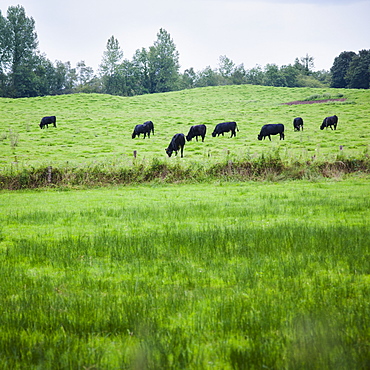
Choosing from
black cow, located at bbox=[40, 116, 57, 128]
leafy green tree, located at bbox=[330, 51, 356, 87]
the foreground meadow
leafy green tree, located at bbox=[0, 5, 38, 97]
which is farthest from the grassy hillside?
leafy green tree, located at bbox=[330, 51, 356, 87]

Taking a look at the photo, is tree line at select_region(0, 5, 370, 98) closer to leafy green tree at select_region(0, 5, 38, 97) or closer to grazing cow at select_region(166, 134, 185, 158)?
leafy green tree at select_region(0, 5, 38, 97)

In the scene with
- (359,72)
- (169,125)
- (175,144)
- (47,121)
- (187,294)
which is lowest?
(187,294)

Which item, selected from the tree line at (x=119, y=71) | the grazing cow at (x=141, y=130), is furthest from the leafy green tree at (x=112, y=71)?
the grazing cow at (x=141, y=130)

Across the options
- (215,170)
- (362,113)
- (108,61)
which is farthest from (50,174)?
(108,61)

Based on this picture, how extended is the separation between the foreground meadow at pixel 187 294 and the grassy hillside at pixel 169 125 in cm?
1575

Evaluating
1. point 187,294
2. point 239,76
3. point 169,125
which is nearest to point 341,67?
point 239,76

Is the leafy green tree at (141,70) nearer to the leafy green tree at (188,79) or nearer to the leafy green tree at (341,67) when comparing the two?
the leafy green tree at (188,79)

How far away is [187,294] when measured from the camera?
201 inches

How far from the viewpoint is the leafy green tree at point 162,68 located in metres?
102

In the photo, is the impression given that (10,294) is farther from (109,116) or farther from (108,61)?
(108,61)

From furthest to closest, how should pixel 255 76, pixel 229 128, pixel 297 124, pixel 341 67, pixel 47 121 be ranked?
pixel 255 76 < pixel 341 67 < pixel 47 121 < pixel 297 124 < pixel 229 128

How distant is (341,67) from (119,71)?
196ft

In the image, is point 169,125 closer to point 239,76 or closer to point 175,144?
point 175,144

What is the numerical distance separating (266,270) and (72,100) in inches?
2467
